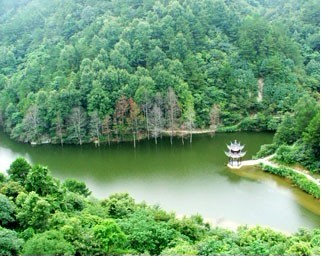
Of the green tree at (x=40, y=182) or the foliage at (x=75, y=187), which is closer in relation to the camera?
the green tree at (x=40, y=182)

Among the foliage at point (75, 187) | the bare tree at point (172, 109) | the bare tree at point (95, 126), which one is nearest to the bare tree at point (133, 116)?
the bare tree at point (95, 126)

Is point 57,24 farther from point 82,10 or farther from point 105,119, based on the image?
point 105,119

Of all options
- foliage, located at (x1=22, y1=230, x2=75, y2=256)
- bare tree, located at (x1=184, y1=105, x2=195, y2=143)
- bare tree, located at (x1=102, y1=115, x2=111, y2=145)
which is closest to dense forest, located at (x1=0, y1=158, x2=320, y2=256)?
foliage, located at (x1=22, y1=230, x2=75, y2=256)

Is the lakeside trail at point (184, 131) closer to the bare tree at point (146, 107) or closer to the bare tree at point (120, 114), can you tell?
the bare tree at point (146, 107)

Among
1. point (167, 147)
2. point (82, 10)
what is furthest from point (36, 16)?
point (167, 147)

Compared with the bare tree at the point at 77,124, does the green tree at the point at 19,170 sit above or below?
above

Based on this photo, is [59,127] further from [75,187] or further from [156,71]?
[75,187]
